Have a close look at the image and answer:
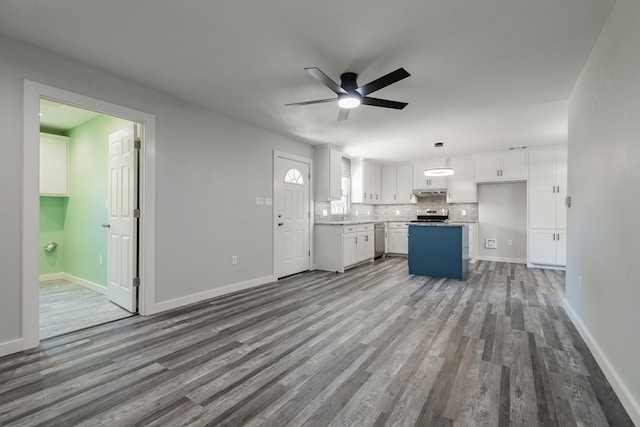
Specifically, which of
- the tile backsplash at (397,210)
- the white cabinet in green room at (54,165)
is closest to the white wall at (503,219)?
the tile backsplash at (397,210)

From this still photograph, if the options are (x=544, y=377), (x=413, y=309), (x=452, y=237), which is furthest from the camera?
(x=452, y=237)

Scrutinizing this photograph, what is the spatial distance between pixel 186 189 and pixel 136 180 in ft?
1.72

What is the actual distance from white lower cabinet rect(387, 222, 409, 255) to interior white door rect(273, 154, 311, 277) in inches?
119

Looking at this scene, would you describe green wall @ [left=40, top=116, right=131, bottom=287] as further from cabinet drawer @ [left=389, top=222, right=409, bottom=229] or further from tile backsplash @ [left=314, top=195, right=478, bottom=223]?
cabinet drawer @ [left=389, top=222, right=409, bottom=229]

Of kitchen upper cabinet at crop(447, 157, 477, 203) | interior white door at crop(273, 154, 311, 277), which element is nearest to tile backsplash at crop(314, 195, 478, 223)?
kitchen upper cabinet at crop(447, 157, 477, 203)

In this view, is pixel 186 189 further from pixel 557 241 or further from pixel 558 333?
pixel 557 241

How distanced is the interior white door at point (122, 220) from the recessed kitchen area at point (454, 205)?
326cm

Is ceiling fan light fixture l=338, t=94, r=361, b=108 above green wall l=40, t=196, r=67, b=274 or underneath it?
above

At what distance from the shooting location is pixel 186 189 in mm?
3570

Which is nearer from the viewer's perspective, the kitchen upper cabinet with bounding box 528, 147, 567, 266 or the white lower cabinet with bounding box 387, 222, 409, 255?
the kitchen upper cabinet with bounding box 528, 147, 567, 266

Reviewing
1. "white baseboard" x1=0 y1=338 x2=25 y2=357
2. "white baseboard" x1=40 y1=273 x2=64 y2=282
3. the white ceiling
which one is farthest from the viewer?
"white baseboard" x1=40 y1=273 x2=64 y2=282

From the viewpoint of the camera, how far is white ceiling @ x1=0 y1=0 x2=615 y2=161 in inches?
78.2

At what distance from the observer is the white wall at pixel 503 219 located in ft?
21.5

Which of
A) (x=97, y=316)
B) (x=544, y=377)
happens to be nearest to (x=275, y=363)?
(x=544, y=377)
